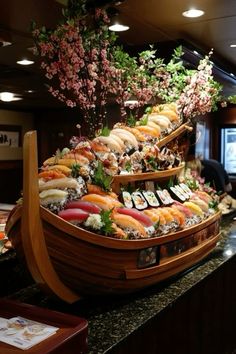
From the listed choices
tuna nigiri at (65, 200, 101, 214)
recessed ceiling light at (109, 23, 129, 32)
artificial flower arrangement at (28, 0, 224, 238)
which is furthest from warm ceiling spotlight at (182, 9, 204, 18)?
tuna nigiri at (65, 200, 101, 214)

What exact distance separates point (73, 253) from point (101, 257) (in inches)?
5.5

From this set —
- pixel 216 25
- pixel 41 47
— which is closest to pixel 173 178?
pixel 41 47

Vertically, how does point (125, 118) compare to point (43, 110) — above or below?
below

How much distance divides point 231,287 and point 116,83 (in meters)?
1.60

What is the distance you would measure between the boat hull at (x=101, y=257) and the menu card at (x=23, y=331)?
0.27 meters

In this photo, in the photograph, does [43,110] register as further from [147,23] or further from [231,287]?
[231,287]

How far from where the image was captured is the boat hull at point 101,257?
1624 mm

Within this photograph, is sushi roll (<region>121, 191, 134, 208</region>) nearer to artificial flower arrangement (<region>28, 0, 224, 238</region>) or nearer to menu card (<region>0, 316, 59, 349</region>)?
artificial flower arrangement (<region>28, 0, 224, 238</region>)

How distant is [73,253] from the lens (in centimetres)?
165

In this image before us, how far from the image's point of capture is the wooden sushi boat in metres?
1.56

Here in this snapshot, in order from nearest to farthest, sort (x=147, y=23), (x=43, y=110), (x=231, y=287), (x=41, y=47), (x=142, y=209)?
1. (x=41, y=47)
2. (x=142, y=209)
3. (x=231, y=287)
4. (x=147, y=23)
5. (x=43, y=110)

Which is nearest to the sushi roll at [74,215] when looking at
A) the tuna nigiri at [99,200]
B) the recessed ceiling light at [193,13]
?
the tuna nigiri at [99,200]

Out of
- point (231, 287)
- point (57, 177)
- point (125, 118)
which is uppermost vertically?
point (125, 118)

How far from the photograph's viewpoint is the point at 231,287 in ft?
9.50
